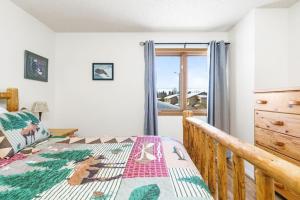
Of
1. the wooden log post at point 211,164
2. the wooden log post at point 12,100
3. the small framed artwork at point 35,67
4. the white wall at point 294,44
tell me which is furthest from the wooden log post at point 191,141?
the small framed artwork at point 35,67

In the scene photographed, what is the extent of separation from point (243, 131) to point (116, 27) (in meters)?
2.45

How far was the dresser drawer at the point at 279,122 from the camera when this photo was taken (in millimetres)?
1796

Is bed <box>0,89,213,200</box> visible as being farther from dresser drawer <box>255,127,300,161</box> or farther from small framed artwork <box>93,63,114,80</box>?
small framed artwork <box>93,63,114,80</box>

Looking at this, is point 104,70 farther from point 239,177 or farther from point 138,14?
point 239,177

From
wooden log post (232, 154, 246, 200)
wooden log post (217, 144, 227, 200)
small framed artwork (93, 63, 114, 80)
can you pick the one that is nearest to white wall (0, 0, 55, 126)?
small framed artwork (93, 63, 114, 80)

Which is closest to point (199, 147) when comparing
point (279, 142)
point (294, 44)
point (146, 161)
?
point (146, 161)

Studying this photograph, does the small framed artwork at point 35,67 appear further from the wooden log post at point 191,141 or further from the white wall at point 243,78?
the white wall at point 243,78

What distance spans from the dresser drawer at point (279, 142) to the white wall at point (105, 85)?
1506 mm

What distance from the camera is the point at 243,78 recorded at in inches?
120

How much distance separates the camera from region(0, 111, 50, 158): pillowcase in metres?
1.48

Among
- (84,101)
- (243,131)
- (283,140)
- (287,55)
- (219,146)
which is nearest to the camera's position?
(219,146)

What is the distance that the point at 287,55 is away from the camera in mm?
2730

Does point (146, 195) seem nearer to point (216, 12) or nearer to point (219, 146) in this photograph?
point (219, 146)

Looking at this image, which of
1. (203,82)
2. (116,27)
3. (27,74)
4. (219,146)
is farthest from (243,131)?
(27,74)
